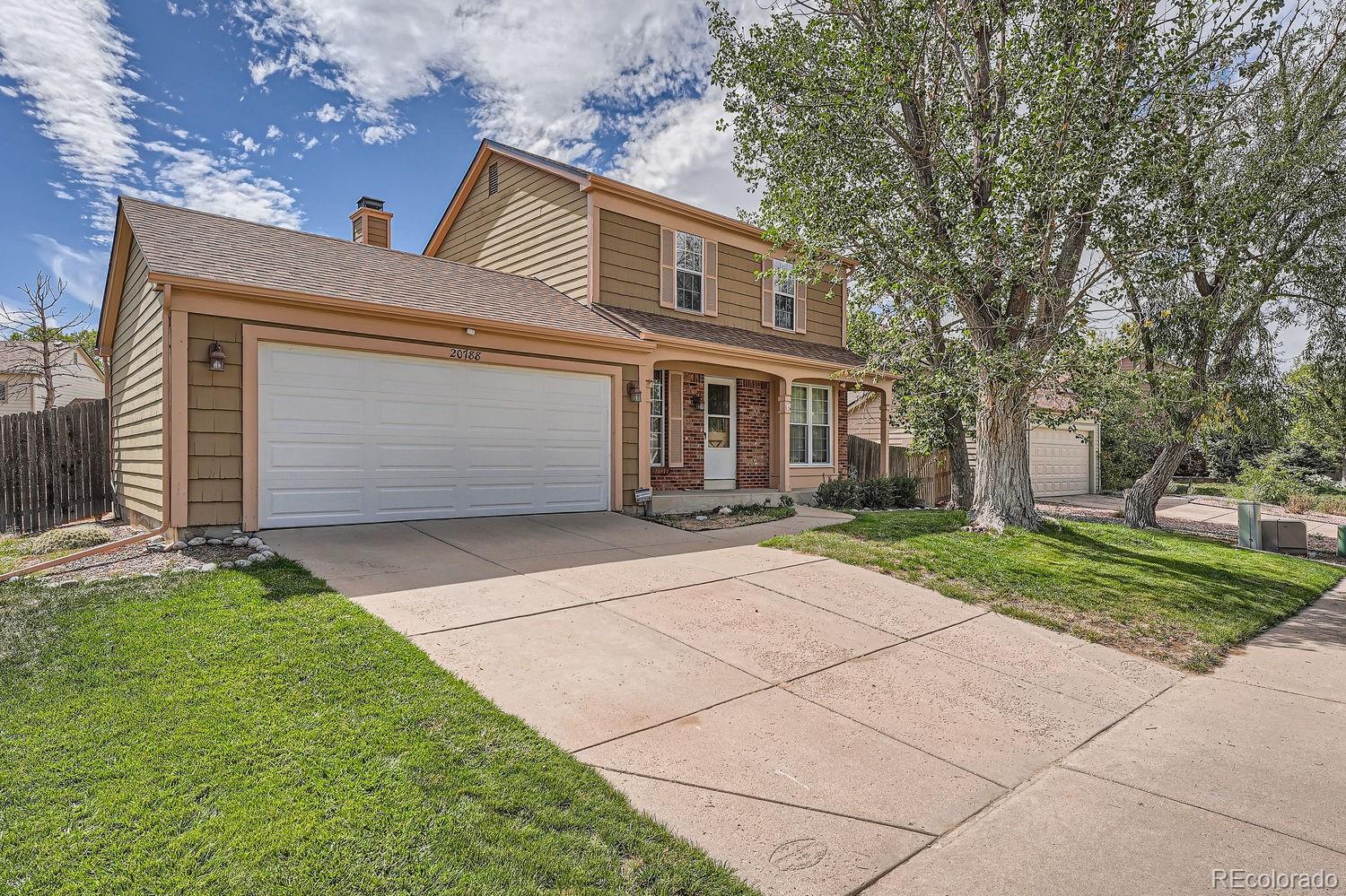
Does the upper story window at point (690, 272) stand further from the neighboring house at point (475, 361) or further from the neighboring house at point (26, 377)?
the neighboring house at point (26, 377)

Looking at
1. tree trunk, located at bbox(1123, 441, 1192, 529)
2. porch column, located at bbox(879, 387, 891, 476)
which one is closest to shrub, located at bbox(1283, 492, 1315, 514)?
tree trunk, located at bbox(1123, 441, 1192, 529)

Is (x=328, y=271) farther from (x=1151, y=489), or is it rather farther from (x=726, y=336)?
(x=1151, y=489)

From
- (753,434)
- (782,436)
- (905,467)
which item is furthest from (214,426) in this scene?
(905,467)

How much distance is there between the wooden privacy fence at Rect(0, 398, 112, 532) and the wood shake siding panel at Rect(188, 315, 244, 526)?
4.40m

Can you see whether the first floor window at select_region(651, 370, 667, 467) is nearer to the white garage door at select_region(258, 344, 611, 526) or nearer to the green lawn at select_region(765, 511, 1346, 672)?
the white garage door at select_region(258, 344, 611, 526)

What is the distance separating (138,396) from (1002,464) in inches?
446

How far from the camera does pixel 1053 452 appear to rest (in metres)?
20.8

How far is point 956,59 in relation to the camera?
376 inches

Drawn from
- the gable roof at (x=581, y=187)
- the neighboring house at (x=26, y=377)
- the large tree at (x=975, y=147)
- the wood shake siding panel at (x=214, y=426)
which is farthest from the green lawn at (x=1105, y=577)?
the neighboring house at (x=26, y=377)

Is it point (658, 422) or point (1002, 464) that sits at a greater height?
point (658, 422)

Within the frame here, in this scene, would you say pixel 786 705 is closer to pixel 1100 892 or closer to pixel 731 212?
pixel 1100 892

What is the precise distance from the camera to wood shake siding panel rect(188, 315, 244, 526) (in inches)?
289

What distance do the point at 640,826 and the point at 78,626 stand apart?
4.29 metres

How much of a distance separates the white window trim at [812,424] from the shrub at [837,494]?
104cm
